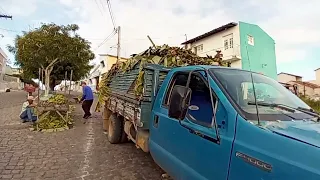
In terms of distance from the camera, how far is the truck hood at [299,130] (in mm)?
2027

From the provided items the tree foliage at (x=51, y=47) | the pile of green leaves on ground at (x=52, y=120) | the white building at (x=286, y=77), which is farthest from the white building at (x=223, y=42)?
the white building at (x=286, y=77)

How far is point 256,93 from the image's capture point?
310cm

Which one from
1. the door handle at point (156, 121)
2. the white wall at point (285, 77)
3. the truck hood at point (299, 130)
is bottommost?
the door handle at point (156, 121)

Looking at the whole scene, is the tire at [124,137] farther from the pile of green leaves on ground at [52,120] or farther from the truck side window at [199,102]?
the truck side window at [199,102]

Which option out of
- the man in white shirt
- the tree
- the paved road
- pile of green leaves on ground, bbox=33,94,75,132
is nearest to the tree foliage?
the tree

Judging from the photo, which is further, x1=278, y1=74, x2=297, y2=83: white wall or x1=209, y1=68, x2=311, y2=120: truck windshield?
x1=278, y1=74, x2=297, y2=83: white wall

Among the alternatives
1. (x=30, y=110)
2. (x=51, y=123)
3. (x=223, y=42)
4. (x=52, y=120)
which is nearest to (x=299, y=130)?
(x=51, y=123)

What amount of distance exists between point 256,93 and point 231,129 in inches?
31.7

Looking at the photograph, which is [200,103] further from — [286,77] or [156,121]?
[286,77]

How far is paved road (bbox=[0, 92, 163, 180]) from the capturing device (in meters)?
4.99

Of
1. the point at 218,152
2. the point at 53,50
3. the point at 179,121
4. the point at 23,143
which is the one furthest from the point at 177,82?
the point at 53,50

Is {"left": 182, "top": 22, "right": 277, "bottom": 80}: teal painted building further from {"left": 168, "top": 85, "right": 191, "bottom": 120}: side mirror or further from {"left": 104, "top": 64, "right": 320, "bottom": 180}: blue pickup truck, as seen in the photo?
{"left": 168, "top": 85, "right": 191, "bottom": 120}: side mirror

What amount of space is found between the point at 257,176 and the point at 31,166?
481 centimetres

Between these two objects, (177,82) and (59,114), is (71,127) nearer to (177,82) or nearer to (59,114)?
(59,114)
